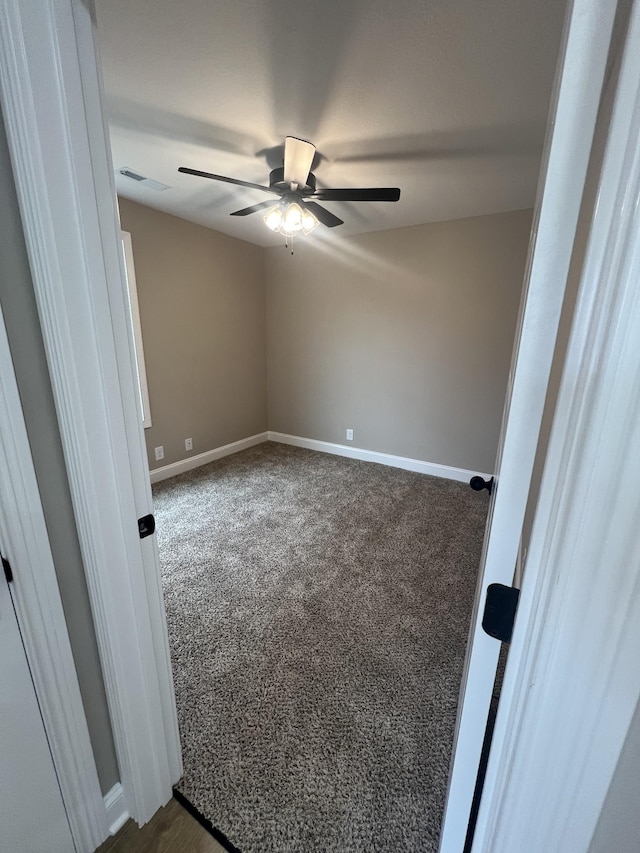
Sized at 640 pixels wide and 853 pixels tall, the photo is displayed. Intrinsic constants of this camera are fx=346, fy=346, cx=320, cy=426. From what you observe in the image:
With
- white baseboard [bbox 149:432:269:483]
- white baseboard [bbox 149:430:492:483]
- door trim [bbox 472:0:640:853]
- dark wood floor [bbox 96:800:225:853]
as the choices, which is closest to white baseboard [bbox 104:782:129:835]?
dark wood floor [bbox 96:800:225:853]

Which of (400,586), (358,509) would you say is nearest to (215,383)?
(358,509)

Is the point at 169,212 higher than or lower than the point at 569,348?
higher

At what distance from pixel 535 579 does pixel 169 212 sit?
12.3ft

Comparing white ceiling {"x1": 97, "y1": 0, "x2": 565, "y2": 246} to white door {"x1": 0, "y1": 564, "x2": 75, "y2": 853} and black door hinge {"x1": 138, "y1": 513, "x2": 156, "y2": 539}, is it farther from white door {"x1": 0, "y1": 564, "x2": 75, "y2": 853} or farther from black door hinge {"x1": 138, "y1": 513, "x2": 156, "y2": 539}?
Answer: white door {"x1": 0, "y1": 564, "x2": 75, "y2": 853}

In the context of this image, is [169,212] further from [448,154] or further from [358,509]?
[358,509]

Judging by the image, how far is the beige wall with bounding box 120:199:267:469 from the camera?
3105 mm

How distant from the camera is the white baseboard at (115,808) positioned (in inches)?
39.8

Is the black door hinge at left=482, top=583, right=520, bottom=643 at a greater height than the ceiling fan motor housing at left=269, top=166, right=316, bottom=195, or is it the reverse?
the ceiling fan motor housing at left=269, top=166, right=316, bottom=195

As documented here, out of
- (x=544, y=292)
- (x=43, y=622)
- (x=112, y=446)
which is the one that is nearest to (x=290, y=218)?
(x=112, y=446)

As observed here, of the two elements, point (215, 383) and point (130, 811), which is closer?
point (130, 811)

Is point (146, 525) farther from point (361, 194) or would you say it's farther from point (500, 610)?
point (361, 194)

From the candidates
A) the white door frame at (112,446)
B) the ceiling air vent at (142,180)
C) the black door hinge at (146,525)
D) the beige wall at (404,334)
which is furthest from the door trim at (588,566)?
the beige wall at (404,334)

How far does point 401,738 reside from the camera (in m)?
1.29

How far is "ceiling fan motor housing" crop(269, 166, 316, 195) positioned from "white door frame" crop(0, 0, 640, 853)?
1493 millimetres
